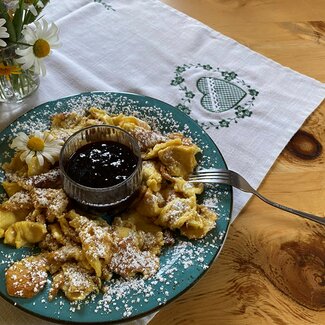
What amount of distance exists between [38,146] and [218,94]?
543 mm

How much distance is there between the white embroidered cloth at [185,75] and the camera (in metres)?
1.22

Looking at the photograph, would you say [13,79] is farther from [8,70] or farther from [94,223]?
[94,223]

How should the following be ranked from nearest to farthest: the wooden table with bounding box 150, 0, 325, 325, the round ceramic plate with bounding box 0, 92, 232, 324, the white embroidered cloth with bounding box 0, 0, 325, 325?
the round ceramic plate with bounding box 0, 92, 232, 324, the wooden table with bounding box 150, 0, 325, 325, the white embroidered cloth with bounding box 0, 0, 325, 325

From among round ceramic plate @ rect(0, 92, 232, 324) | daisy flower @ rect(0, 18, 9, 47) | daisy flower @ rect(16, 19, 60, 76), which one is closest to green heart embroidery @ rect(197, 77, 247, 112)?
round ceramic plate @ rect(0, 92, 232, 324)

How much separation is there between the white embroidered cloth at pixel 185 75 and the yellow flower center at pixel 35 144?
0.24 m

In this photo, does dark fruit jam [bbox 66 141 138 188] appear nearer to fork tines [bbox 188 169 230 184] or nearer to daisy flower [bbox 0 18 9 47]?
fork tines [bbox 188 169 230 184]


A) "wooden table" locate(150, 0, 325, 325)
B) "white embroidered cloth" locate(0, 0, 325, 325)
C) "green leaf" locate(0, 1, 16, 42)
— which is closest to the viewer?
"wooden table" locate(150, 0, 325, 325)

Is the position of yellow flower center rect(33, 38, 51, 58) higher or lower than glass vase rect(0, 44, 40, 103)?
higher

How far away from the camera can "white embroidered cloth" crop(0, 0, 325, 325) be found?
122 centimetres

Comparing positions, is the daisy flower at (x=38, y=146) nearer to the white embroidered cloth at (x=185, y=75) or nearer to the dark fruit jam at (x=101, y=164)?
the dark fruit jam at (x=101, y=164)

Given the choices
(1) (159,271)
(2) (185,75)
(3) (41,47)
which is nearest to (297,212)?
(1) (159,271)

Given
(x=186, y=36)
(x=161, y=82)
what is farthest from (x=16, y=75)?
(x=186, y=36)

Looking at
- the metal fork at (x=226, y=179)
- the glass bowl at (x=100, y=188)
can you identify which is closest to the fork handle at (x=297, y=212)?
the metal fork at (x=226, y=179)

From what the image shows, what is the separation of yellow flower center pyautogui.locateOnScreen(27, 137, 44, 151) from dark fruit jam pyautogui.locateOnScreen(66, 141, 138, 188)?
0.07 meters
